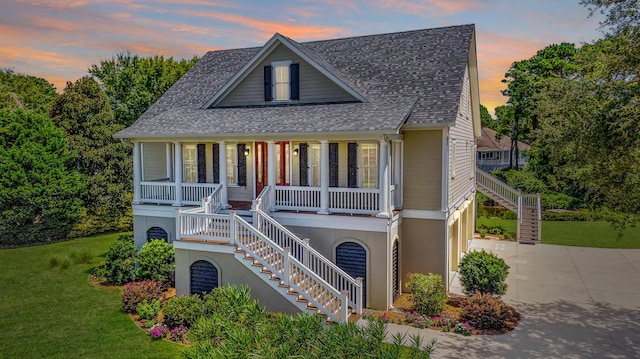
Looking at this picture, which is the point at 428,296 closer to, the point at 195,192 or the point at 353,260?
the point at 353,260

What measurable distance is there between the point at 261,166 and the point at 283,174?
1.05m

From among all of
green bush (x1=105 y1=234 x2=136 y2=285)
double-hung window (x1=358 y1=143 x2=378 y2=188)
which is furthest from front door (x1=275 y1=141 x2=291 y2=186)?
green bush (x1=105 y1=234 x2=136 y2=285)

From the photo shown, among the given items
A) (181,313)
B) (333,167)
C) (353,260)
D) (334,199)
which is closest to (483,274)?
(353,260)

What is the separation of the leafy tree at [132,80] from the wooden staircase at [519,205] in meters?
24.8

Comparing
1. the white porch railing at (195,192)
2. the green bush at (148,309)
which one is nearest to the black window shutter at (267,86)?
the white porch railing at (195,192)

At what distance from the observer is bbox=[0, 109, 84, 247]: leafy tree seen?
23578 millimetres

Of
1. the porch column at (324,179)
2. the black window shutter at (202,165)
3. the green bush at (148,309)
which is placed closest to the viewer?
the green bush at (148,309)

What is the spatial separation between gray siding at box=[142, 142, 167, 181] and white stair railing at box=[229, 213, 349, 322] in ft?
25.8

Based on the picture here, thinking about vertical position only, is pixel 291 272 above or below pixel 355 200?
below

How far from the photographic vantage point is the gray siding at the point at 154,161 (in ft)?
65.5

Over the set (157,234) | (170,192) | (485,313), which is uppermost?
(170,192)

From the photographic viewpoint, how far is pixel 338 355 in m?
5.73

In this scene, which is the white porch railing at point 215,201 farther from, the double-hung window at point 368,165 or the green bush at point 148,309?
the double-hung window at point 368,165

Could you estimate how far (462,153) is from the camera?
19.9m
